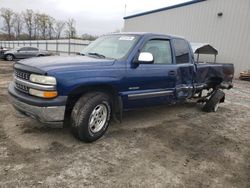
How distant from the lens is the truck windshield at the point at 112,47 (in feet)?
15.5

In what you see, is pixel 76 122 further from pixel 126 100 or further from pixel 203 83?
pixel 203 83

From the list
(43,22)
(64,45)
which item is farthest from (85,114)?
(43,22)

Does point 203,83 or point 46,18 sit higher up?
point 46,18

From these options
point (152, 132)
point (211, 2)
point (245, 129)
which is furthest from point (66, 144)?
point (211, 2)

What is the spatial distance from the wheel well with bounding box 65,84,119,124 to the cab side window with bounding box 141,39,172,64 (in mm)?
1110

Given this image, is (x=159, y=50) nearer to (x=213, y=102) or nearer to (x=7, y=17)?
(x=213, y=102)

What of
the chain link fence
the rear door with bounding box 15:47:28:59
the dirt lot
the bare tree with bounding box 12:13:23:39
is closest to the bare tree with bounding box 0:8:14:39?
the bare tree with bounding box 12:13:23:39

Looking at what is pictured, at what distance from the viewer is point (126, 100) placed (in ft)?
14.8

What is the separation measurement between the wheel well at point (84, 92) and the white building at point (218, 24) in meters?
15.6

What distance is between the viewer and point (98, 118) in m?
4.26

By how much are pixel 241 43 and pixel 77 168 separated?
56.3 feet

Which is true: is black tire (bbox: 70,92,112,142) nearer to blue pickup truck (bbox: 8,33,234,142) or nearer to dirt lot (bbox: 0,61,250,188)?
blue pickup truck (bbox: 8,33,234,142)

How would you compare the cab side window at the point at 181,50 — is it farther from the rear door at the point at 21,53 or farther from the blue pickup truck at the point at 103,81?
the rear door at the point at 21,53

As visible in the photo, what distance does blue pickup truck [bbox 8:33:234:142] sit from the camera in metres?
3.64
